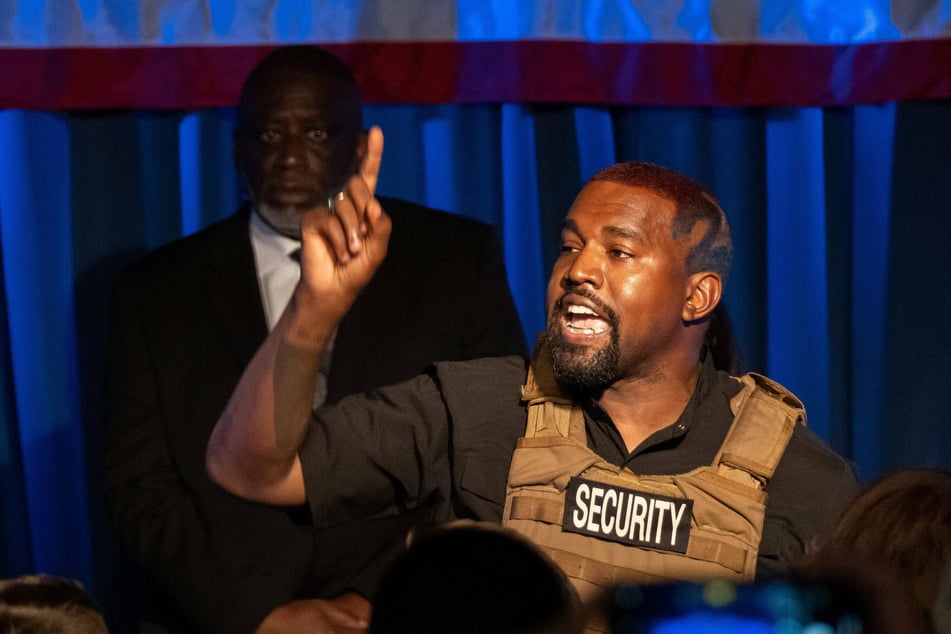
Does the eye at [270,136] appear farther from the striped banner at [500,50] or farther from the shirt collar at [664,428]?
the shirt collar at [664,428]

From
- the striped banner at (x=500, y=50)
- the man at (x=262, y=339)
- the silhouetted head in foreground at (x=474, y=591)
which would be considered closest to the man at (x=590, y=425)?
the man at (x=262, y=339)

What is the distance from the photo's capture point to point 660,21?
289cm

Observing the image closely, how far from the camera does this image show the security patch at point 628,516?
1.66 metres

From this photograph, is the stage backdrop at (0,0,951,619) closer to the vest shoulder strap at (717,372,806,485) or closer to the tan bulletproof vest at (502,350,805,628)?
the vest shoulder strap at (717,372,806,485)

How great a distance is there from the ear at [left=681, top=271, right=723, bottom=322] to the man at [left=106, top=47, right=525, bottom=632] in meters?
0.65

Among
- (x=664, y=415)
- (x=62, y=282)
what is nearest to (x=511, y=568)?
(x=664, y=415)

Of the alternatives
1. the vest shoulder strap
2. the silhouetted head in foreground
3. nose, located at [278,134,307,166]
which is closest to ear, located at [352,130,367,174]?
nose, located at [278,134,307,166]

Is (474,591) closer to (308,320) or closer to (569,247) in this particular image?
(308,320)

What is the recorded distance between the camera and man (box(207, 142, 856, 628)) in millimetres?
1590

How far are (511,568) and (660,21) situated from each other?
2.28 m

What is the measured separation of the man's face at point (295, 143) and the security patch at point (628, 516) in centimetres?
115

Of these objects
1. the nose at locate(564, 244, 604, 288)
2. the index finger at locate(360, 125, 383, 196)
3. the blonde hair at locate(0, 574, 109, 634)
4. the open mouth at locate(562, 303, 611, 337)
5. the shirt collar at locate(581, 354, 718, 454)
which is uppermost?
the index finger at locate(360, 125, 383, 196)

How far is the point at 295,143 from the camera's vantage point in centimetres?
261

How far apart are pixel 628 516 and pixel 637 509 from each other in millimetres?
15
